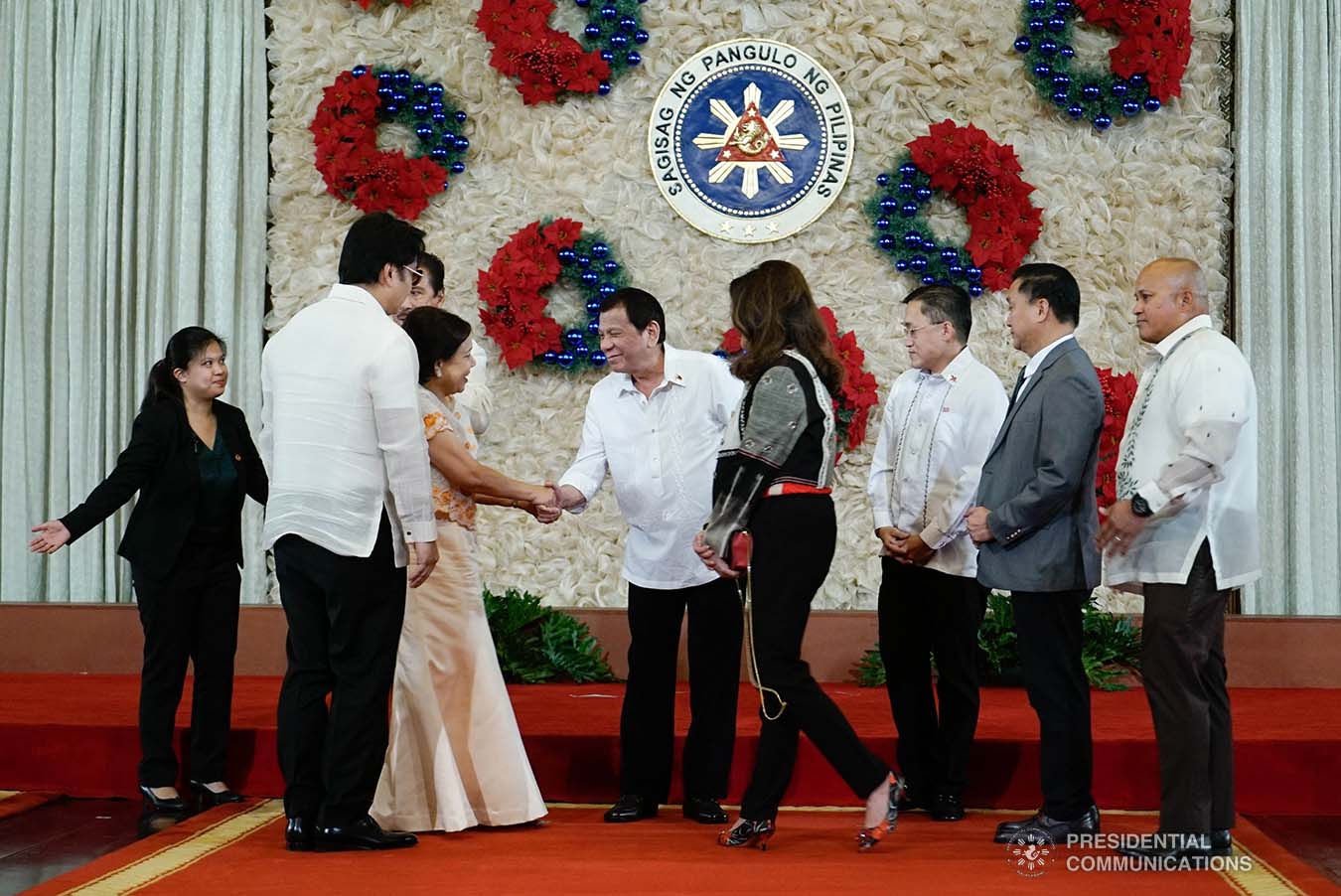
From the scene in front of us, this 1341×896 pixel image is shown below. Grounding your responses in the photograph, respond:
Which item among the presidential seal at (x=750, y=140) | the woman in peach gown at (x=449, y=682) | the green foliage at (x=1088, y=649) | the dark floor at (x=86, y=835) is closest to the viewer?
the dark floor at (x=86, y=835)

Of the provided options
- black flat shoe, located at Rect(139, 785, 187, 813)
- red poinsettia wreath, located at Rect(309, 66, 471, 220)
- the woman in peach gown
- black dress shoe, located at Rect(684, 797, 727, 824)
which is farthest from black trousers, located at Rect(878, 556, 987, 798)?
red poinsettia wreath, located at Rect(309, 66, 471, 220)

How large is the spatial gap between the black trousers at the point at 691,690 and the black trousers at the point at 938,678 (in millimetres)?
494

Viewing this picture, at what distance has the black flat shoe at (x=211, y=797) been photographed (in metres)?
4.35

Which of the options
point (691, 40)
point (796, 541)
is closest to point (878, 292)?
point (691, 40)

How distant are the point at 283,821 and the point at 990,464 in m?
2.25

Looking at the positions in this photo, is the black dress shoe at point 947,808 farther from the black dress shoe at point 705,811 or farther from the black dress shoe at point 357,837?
the black dress shoe at point 357,837

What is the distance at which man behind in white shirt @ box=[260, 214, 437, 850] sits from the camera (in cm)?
350

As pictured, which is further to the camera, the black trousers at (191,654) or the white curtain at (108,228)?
the white curtain at (108,228)

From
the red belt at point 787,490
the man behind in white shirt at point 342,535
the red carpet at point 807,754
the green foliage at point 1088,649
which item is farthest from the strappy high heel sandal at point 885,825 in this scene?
the green foliage at point 1088,649

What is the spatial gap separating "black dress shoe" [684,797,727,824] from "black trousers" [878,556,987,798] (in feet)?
1.90

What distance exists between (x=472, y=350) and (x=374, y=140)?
9.16ft

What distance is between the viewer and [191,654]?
445cm

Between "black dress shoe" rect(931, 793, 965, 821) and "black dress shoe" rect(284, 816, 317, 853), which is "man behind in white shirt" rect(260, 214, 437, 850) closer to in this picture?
"black dress shoe" rect(284, 816, 317, 853)

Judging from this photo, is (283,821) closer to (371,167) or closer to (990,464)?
(990,464)
